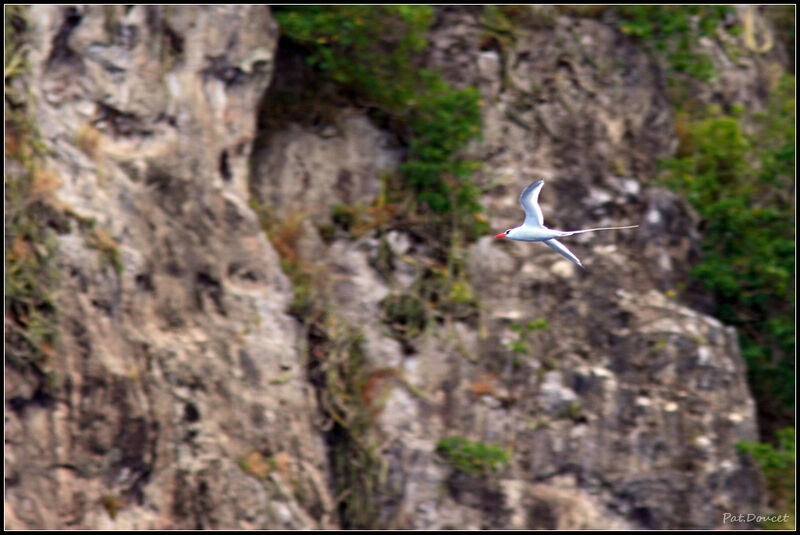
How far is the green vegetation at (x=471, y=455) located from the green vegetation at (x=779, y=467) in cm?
400

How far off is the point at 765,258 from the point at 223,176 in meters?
9.00

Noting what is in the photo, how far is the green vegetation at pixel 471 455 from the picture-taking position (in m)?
14.5

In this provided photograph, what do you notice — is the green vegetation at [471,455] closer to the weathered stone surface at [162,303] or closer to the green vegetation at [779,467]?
the weathered stone surface at [162,303]

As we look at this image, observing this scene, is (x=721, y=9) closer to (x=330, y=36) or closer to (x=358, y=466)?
(x=330, y=36)

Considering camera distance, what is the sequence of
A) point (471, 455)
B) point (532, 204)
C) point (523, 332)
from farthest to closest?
1. point (523, 332)
2. point (471, 455)
3. point (532, 204)

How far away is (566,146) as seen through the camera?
17.0 meters

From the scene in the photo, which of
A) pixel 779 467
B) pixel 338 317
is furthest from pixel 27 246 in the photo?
pixel 779 467

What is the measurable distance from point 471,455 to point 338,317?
2.88m

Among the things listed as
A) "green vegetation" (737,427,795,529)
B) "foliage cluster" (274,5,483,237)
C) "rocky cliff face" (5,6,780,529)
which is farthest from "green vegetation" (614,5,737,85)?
"green vegetation" (737,427,795,529)

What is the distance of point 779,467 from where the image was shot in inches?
595

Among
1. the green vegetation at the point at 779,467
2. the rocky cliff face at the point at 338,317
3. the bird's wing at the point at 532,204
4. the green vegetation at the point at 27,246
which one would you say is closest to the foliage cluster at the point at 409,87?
the rocky cliff face at the point at 338,317

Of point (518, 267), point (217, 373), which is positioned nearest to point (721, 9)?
point (518, 267)

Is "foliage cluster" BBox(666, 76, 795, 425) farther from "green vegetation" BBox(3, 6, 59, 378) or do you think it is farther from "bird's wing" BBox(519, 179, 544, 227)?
"green vegetation" BBox(3, 6, 59, 378)

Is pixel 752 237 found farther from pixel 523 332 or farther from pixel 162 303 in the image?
pixel 162 303
